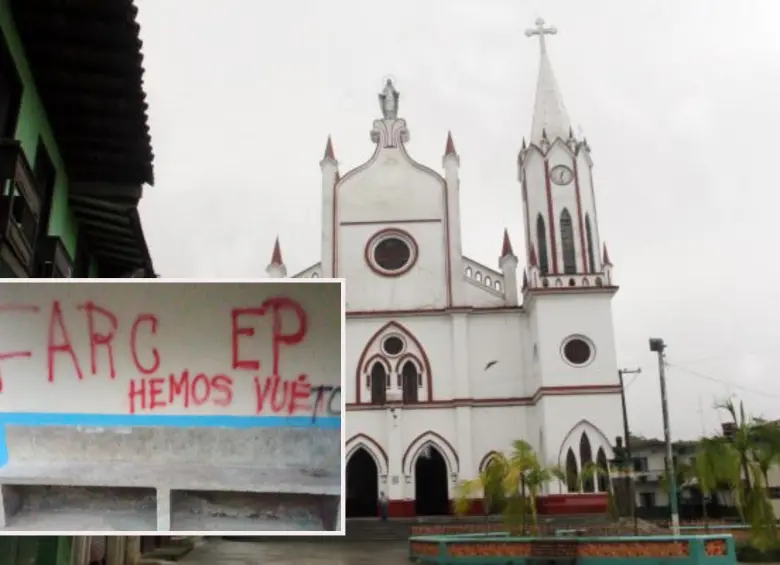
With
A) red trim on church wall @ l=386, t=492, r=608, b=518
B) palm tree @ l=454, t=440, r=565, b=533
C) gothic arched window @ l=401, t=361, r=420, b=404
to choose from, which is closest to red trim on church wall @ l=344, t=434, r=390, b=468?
gothic arched window @ l=401, t=361, r=420, b=404

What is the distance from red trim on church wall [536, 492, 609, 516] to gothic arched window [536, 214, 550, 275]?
7.56 m

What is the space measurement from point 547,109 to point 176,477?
30580 millimetres

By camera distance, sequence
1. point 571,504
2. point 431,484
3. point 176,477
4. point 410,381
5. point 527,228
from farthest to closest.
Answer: point 527,228 < point 410,381 < point 431,484 < point 571,504 < point 176,477

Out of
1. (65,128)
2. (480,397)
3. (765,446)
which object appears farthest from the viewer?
(480,397)

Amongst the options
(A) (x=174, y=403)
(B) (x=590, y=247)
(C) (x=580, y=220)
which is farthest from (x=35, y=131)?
(C) (x=580, y=220)

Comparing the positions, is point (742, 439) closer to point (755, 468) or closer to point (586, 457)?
point (755, 468)

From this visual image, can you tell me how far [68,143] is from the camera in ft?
24.4

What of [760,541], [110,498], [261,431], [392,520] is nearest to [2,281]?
[110,498]

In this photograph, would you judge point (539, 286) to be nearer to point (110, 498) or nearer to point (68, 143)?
point (68, 143)

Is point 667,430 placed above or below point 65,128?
below

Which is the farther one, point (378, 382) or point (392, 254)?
point (392, 254)

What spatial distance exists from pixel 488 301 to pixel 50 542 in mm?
23535

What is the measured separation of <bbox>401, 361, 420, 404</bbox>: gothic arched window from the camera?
1153 inches

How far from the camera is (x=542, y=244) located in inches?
1172
